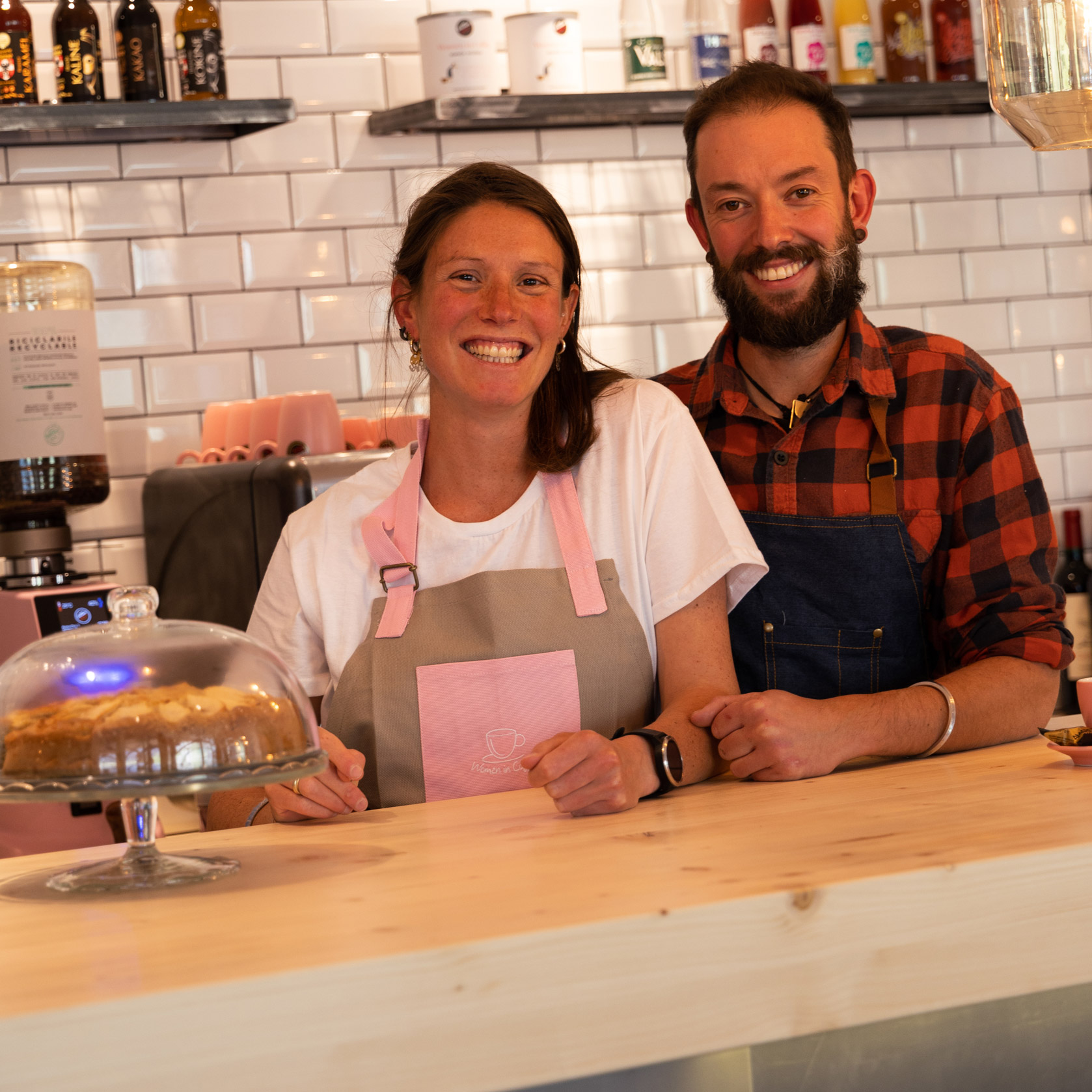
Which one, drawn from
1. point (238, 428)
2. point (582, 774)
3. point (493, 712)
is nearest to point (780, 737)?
point (582, 774)

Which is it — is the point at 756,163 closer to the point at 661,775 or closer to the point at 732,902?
the point at 661,775

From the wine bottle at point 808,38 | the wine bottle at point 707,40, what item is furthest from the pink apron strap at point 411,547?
the wine bottle at point 808,38

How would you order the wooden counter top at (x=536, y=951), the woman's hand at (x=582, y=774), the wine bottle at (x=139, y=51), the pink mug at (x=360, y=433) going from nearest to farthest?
the wooden counter top at (x=536, y=951)
the woman's hand at (x=582, y=774)
the wine bottle at (x=139, y=51)
the pink mug at (x=360, y=433)

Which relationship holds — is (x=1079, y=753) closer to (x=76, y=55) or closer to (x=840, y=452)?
(x=840, y=452)

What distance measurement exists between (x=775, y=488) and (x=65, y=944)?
109 cm

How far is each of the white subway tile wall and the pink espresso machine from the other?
1.01 feet

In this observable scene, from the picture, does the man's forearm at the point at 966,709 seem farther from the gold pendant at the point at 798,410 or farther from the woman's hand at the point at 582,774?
the gold pendant at the point at 798,410

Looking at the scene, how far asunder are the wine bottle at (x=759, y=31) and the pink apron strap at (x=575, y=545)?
1.71 meters

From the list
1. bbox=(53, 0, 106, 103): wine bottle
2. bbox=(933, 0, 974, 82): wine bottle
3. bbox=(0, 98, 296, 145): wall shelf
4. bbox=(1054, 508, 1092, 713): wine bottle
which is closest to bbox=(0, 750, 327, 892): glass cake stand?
bbox=(0, 98, 296, 145): wall shelf

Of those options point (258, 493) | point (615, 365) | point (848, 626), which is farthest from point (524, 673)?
point (615, 365)

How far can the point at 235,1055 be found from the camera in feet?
2.75

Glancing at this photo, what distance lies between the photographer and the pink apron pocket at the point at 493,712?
5.13ft

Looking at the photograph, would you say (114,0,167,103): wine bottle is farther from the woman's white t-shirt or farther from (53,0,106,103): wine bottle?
the woman's white t-shirt

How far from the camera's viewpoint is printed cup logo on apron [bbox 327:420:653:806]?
1566 mm
